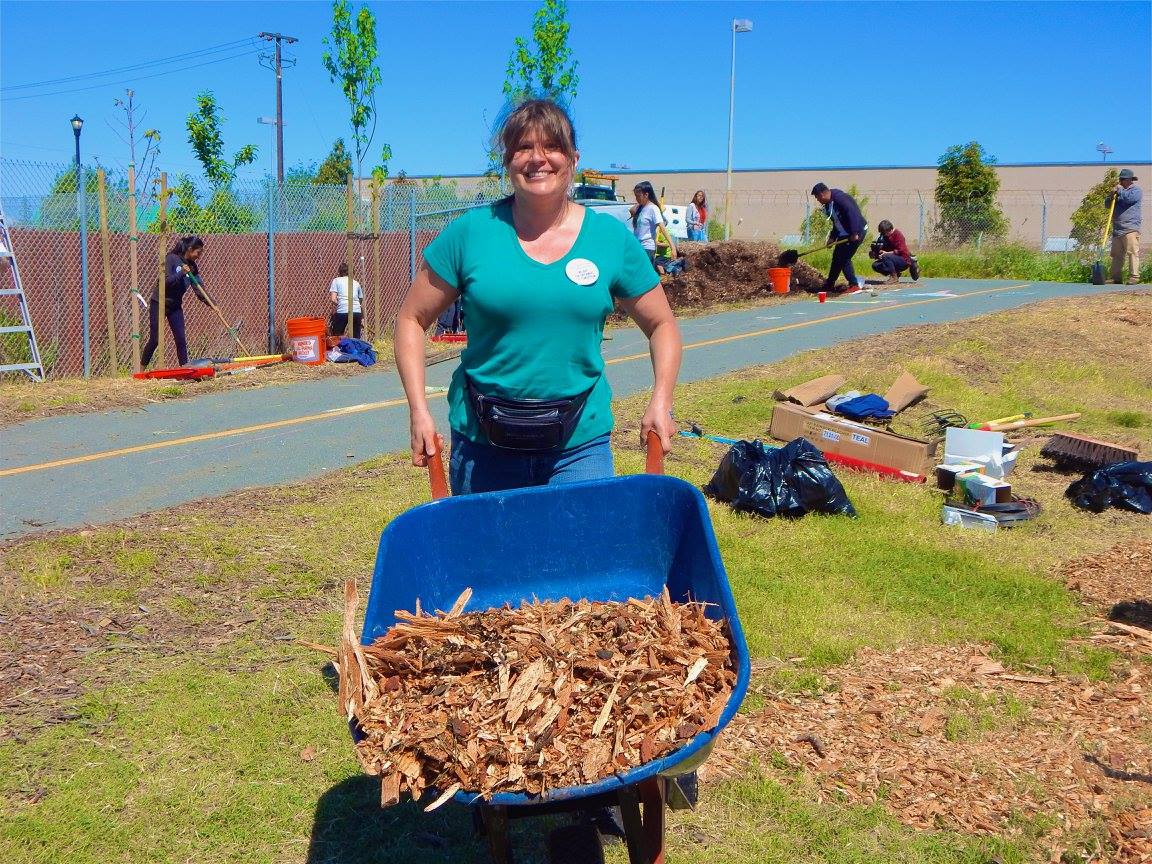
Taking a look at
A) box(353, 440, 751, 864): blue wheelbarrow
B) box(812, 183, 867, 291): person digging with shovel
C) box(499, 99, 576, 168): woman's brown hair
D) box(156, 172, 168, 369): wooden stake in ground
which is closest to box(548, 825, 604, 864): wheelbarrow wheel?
box(353, 440, 751, 864): blue wheelbarrow

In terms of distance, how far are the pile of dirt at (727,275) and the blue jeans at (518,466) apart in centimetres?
1796

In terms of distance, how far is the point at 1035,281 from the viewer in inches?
1039

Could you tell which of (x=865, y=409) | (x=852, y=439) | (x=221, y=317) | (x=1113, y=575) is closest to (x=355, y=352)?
(x=221, y=317)

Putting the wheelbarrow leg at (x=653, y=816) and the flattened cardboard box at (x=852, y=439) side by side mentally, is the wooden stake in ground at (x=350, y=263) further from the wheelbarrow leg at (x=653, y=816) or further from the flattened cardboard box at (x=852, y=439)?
the wheelbarrow leg at (x=653, y=816)

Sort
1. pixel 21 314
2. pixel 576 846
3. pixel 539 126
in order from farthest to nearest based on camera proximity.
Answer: pixel 21 314 → pixel 539 126 → pixel 576 846

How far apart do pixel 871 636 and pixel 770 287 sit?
59.3ft

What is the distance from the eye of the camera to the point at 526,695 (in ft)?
8.64

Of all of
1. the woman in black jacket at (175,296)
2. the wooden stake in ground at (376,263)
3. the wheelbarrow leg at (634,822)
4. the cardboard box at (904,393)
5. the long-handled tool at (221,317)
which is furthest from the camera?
the wooden stake in ground at (376,263)

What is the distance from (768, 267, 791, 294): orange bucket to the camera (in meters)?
22.2

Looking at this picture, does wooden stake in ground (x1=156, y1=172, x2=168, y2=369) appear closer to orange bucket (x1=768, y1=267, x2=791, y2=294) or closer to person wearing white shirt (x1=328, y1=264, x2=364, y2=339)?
person wearing white shirt (x1=328, y1=264, x2=364, y2=339)

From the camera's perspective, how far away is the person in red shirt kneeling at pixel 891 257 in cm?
2475

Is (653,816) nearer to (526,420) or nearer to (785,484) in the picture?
(526,420)

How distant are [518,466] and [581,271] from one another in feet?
2.32

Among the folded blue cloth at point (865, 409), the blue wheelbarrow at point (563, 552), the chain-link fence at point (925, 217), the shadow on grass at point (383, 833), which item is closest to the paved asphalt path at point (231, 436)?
the folded blue cloth at point (865, 409)
